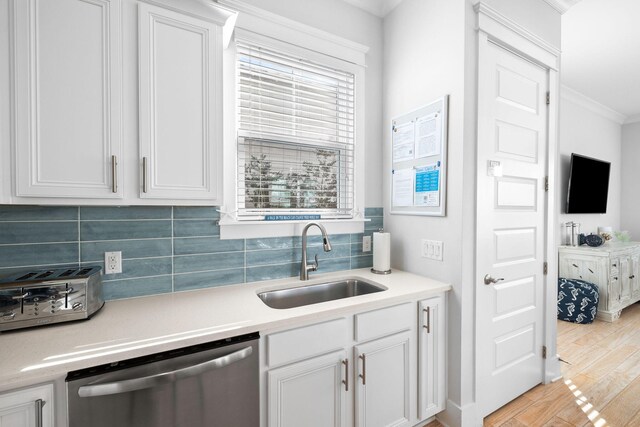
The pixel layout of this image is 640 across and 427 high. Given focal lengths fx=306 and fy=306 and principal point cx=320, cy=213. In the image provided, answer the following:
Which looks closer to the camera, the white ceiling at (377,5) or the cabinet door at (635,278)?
the white ceiling at (377,5)

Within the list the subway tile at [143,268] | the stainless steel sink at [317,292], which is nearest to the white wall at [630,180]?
the stainless steel sink at [317,292]

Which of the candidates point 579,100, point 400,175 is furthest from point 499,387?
point 579,100

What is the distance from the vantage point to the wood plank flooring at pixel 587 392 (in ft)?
6.38

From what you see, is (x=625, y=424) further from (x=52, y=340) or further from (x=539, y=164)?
(x=52, y=340)

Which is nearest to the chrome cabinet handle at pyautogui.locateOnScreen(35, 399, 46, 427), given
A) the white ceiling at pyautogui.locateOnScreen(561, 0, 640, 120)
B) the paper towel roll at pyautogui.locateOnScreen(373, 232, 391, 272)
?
the paper towel roll at pyautogui.locateOnScreen(373, 232, 391, 272)

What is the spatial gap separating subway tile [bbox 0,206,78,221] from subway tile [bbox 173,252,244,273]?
53 cm

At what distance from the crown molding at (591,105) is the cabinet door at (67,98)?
500cm

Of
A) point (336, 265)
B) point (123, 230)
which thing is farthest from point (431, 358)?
point (123, 230)

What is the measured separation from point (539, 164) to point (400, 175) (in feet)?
3.30

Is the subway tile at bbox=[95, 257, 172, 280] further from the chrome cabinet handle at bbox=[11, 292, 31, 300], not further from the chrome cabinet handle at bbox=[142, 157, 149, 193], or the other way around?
the chrome cabinet handle at bbox=[142, 157, 149, 193]

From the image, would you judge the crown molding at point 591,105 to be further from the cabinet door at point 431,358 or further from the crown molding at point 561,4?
the cabinet door at point 431,358

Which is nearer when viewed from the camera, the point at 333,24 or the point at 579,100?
the point at 333,24

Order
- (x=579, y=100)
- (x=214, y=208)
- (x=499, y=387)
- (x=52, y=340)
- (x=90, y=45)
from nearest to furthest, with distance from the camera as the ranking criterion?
(x=52, y=340), (x=90, y=45), (x=214, y=208), (x=499, y=387), (x=579, y=100)

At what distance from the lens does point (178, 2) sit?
1.39 m
